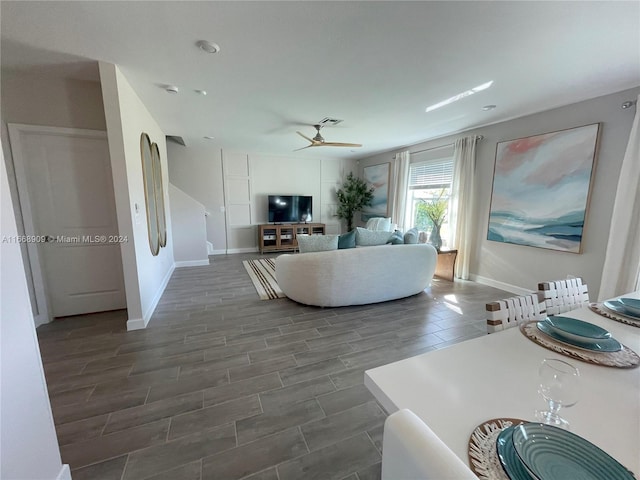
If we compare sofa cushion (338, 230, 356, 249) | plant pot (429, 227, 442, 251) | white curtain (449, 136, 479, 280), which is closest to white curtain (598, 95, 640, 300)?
white curtain (449, 136, 479, 280)

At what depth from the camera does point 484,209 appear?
164 inches

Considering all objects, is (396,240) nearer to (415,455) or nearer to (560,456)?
(560,456)

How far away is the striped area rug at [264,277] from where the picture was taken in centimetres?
371

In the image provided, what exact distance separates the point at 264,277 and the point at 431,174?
3.82 metres

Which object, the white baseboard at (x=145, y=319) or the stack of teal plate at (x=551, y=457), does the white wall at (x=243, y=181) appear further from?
the stack of teal plate at (x=551, y=457)

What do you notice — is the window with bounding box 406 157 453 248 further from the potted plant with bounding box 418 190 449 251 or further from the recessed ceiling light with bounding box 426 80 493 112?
the recessed ceiling light with bounding box 426 80 493 112

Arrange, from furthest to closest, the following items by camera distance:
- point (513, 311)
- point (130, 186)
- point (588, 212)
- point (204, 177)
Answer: point (204, 177) < point (588, 212) < point (130, 186) < point (513, 311)

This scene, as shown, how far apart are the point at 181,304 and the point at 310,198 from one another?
14.7 feet

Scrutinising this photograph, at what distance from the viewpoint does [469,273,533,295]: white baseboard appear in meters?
3.76

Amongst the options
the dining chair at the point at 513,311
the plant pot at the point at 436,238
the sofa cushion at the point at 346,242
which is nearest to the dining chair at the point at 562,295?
the dining chair at the point at 513,311

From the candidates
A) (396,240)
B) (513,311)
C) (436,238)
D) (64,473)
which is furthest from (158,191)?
(436,238)

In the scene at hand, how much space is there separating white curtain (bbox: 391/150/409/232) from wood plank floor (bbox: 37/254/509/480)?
2760mm

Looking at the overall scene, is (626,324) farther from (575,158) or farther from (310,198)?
(310,198)

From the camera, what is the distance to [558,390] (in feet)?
2.44
